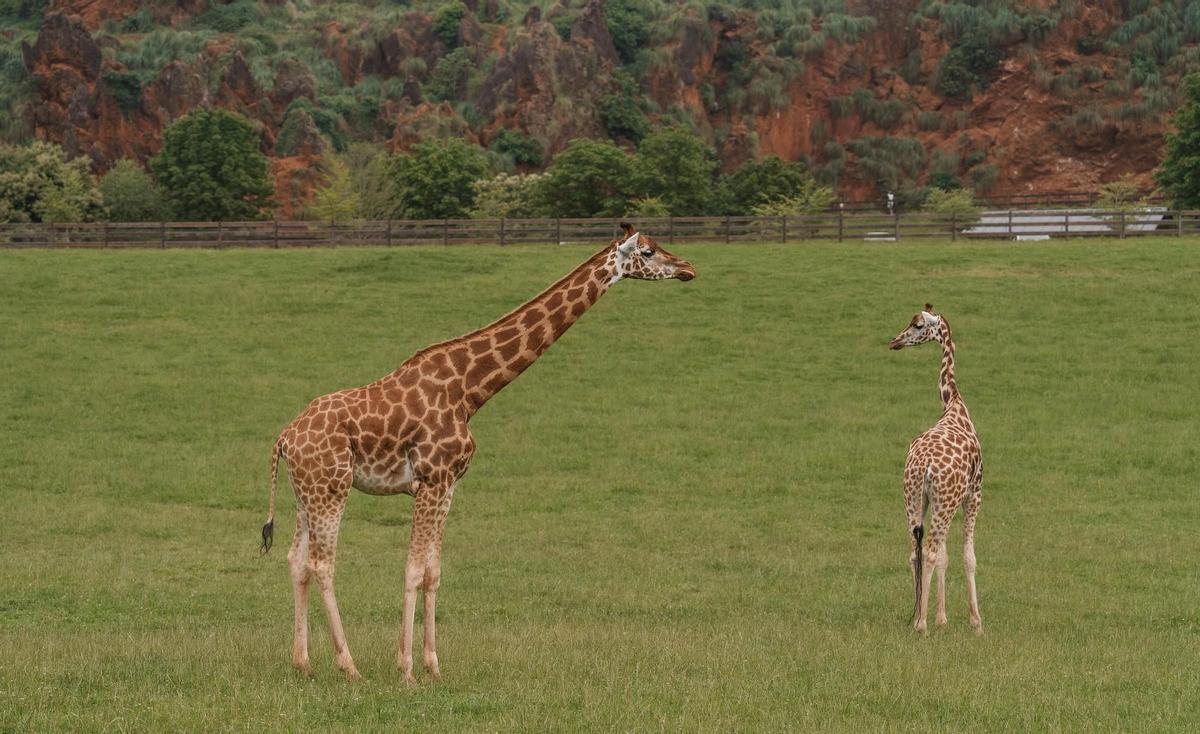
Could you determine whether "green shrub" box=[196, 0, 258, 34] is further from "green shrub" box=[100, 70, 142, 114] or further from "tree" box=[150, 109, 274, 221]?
"tree" box=[150, 109, 274, 221]

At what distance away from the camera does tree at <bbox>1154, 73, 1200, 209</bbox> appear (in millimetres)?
69312

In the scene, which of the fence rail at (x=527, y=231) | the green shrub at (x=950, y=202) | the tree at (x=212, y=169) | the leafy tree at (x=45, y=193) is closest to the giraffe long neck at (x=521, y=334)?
the fence rail at (x=527, y=231)

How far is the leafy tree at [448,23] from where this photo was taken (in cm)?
13062

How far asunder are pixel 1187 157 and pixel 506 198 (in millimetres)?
38919

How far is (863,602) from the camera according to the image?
18.3m

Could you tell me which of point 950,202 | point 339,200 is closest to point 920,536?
point 339,200

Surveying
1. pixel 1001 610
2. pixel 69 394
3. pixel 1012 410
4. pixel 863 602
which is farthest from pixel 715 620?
pixel 69 394

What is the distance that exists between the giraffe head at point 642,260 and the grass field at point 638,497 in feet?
11.3

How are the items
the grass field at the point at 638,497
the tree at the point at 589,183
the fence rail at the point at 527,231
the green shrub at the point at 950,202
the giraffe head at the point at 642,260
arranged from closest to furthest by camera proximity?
the grass field at the point at 638,497 → the giraffe head at the point at 642,260 → the fence rail at the point at 527,231 → the tree at the point at 589,183 → the green shrub at the point at 950,202

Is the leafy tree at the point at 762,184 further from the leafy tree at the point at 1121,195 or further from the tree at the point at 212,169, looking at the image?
the tree at the point at 212,169

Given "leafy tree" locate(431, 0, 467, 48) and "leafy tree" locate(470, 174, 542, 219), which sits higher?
"leafy tree" locate(431, 0, 467, 48)

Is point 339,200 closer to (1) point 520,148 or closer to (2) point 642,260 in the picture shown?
(1) point 520,148

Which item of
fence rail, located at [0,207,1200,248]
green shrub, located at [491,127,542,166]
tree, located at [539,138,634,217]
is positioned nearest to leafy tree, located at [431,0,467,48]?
green shrub, located at [491,127,542,166]

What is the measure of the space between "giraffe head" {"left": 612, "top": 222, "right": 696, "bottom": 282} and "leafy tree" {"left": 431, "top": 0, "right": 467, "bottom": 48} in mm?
121738
